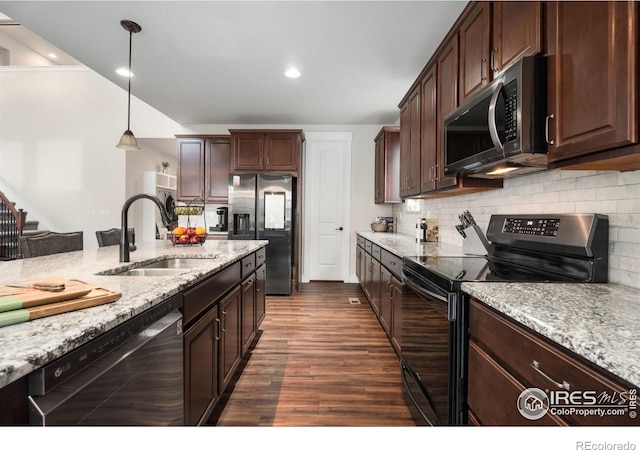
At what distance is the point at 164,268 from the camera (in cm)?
193

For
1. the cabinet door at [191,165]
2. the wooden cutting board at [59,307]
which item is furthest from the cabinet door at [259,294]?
the cabinet door at [191,165]

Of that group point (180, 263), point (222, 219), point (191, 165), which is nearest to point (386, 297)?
point (180, 263)

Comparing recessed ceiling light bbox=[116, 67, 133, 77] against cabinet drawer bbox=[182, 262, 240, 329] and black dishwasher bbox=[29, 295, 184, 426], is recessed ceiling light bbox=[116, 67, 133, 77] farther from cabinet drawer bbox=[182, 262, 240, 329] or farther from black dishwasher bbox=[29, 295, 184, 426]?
black dishwasher bbox=[29, 295, 184, 426]

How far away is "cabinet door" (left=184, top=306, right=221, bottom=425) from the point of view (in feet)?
4.35

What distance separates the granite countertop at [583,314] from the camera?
63 cm

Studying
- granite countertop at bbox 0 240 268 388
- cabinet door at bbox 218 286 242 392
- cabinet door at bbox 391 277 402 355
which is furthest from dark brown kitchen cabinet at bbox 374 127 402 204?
granite countertop at bbox 0 240 268 388

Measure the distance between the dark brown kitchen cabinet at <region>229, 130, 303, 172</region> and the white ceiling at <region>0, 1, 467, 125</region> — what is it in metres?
0.53

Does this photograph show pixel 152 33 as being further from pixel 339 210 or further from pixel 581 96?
pixel 339 210

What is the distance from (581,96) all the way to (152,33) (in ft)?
9.93

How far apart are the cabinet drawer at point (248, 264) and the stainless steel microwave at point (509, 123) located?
165cm

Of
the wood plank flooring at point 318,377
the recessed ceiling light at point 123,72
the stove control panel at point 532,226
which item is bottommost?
the wood plank flooring at point 318,377

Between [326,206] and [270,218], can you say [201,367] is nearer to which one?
[270,218]

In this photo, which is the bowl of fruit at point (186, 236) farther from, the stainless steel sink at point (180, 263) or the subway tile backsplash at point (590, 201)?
the subway tile backsplash at point (590, 201)
